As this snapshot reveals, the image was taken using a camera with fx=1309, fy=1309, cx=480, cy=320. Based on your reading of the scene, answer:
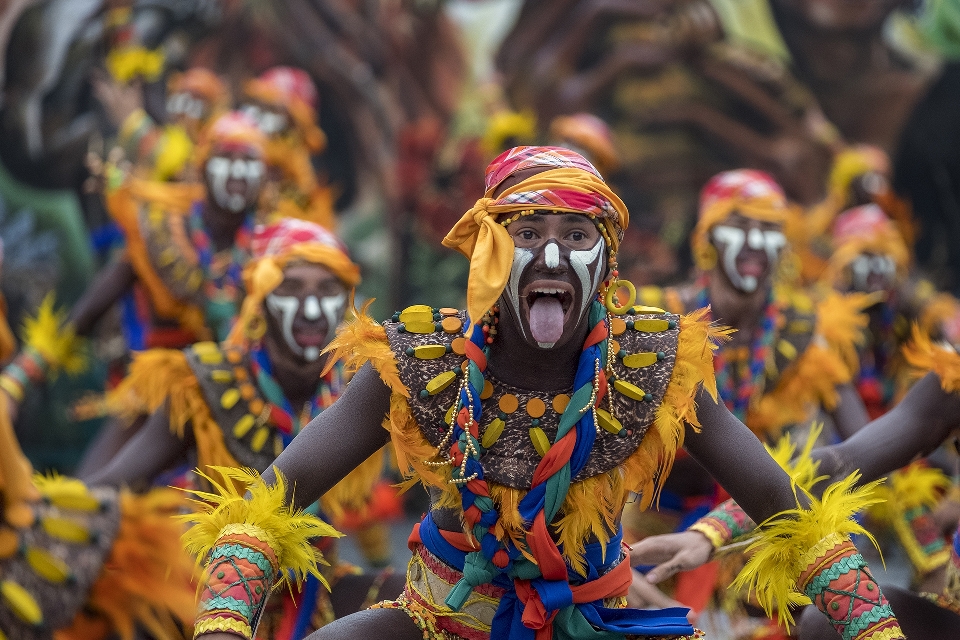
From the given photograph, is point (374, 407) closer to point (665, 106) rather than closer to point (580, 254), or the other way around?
point (580, 254)

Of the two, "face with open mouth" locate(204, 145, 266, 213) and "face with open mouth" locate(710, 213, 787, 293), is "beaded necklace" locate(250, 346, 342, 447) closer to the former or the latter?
"face with open mouth" locate(710, 213, 787, 293)

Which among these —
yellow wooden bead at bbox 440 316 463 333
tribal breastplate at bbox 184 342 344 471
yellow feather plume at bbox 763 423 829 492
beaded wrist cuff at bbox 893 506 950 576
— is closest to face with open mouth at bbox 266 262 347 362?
tribal breastplate at bbox 184 342 344 471

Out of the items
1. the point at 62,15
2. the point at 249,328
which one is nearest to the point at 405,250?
the point at 62,15

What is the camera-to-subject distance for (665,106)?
416 inches

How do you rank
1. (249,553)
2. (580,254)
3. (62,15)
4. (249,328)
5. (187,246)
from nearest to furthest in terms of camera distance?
(249,553)
(580,254)
(249,328)
(187,246)
(62,15)

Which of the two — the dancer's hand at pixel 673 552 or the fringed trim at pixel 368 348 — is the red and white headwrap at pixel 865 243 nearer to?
the dancer's hand at pixel 673 552

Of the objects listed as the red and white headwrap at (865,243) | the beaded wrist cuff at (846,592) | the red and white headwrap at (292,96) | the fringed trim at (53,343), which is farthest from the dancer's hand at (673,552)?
the red and white headwrap at (292,96)

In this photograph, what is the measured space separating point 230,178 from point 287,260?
253cm

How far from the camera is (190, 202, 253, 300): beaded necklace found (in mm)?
6805

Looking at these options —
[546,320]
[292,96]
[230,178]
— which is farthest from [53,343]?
[292,96]

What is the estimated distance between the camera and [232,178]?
7.01m

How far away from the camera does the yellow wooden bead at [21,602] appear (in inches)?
142

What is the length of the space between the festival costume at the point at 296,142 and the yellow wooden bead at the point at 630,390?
4605 millimetres

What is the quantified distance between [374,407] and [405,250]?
7530mm
